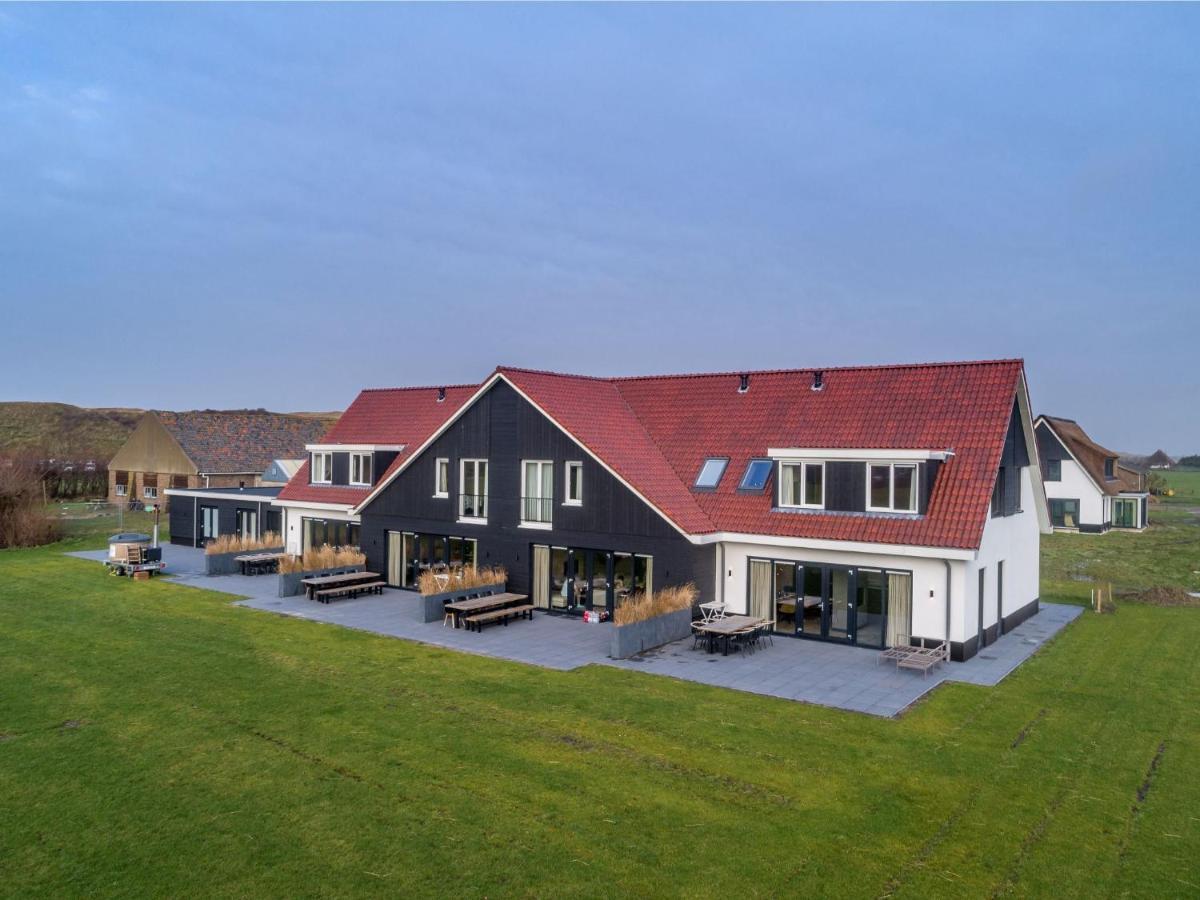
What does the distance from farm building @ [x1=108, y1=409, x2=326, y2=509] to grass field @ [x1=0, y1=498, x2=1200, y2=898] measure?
104ft

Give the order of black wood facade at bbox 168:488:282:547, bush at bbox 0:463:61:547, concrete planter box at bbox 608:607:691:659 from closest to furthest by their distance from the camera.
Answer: concrete planter box at bbox 608:607:691:659, black wood facade at bbox 168:488:282:547, bush at bbox 0:463:61:547

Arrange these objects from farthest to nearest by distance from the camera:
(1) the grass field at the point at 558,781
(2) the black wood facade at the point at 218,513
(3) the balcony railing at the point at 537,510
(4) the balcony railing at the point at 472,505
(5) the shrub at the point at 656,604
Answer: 1. (2) the black wood facade at the point at 218,513
2. (4) the balcony railing at the point at 472,505
3. (3) the balcony railing at the point at 537,510
4. (5) the shrub at the point at 656,604
5. (1) the grass field at the point at 558,781

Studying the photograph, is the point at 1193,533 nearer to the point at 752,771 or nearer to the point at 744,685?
the point at 744,685

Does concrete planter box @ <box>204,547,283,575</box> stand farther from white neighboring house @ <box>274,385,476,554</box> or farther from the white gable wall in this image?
the white gable wall

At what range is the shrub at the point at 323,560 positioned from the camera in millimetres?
26100

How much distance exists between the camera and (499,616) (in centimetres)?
2183

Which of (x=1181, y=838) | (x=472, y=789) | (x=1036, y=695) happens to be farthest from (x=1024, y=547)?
(x=472, y=789)

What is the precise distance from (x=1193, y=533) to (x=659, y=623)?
4265 centimetres

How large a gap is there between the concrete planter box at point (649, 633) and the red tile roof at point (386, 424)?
41.8ft

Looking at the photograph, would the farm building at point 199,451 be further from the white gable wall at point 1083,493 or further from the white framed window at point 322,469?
the white gable wall at point 1083,493

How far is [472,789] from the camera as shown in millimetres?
11070

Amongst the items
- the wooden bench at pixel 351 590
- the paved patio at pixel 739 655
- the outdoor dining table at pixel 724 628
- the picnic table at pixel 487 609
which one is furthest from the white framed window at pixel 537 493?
the outdoor dining table at pixel 724 628

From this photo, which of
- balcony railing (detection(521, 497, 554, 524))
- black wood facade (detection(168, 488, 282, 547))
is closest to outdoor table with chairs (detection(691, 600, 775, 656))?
balcony railing (detection(521, 497, 554, 524))

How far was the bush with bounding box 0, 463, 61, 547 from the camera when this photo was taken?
36.6 meters
